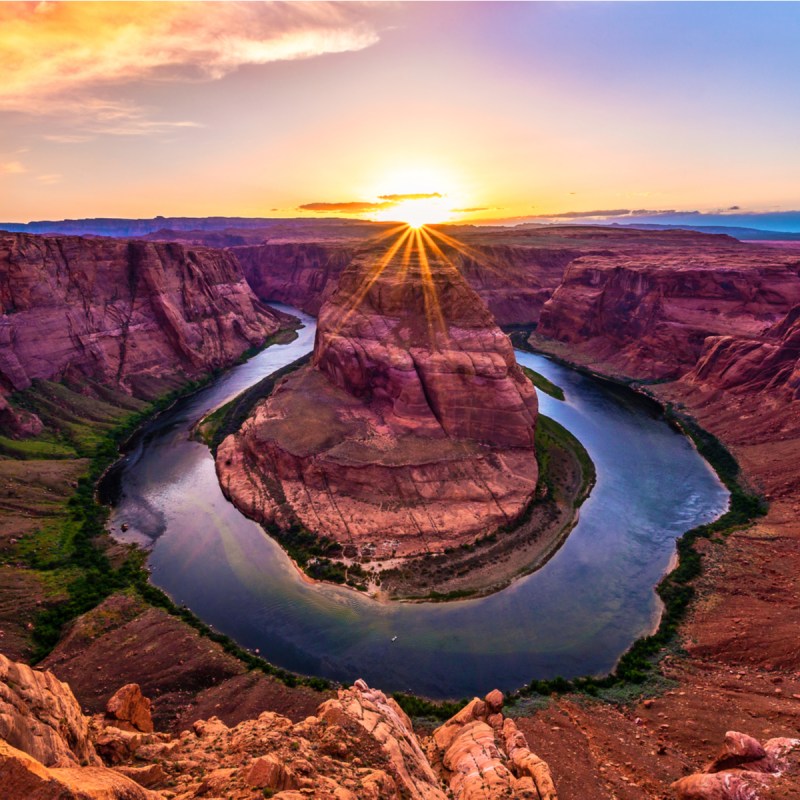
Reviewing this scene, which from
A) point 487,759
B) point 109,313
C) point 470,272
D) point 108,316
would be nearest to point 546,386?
point 487,759

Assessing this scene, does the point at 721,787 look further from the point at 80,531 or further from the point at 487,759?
the point at 80,531

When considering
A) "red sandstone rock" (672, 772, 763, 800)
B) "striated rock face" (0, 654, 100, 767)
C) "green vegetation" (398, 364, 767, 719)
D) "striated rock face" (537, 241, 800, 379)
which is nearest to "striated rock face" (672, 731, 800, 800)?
"red sandstone rock" (672, 772, 763, 800)

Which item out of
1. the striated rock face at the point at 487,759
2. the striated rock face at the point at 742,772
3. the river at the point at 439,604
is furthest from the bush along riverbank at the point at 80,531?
the striated rock face at the point at 742,772

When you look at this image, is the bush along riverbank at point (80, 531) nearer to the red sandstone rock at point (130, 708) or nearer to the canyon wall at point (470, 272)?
the red sandstone rock at point (130, 708)

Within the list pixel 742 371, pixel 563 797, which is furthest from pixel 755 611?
pixel 742 371

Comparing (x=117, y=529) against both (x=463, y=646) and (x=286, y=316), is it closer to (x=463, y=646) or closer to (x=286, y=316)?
(x=463, y=646)

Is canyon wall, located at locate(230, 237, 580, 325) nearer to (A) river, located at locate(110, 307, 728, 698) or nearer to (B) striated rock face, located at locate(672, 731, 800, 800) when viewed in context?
(A) river, located at locate(110, 307, 728, 698)
